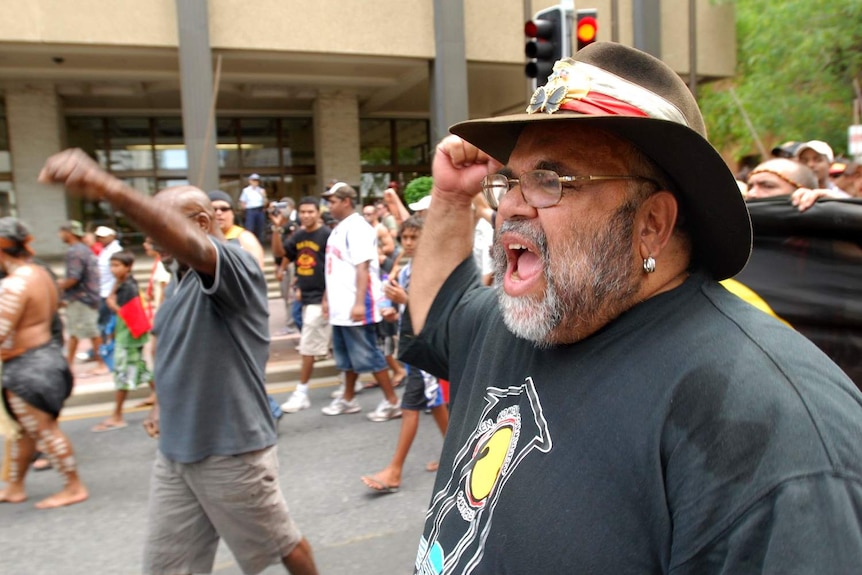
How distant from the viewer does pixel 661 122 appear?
3.91 ft

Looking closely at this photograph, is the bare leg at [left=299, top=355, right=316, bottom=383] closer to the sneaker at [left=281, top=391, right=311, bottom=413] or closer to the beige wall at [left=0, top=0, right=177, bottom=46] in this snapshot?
the sneaker at [left=281, top=391, right=311, bottom=413]

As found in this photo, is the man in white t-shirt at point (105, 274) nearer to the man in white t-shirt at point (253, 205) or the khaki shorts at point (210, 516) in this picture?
the man in white t-shirt at point (253, 205)

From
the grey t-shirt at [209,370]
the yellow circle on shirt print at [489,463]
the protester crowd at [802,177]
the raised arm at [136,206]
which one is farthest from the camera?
A: the grey t-shirt at [209,370]

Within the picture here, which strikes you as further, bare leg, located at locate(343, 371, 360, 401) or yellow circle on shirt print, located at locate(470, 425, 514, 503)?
bare leg, located at locate(343, 371, 360, 401)

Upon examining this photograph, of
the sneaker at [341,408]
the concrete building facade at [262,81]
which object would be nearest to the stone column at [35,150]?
the concrete building facade at [262,81]

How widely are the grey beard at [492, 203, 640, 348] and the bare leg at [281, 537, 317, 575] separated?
2316 millimetres

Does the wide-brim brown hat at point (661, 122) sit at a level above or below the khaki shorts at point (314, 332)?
above

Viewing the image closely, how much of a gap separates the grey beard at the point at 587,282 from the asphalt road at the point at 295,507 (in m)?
2.81

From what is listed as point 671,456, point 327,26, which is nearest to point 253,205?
point 327,26

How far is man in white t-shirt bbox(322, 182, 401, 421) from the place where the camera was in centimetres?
648

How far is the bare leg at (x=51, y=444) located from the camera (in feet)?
15.4

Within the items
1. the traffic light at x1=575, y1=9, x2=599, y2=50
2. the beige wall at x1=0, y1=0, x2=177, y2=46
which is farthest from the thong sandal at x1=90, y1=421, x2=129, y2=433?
the beige wall at x1=0, y1=0, x2=177, y2=46

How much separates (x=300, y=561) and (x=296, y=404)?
12.4 feet

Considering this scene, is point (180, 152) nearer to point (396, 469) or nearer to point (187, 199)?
point (396, 469)
